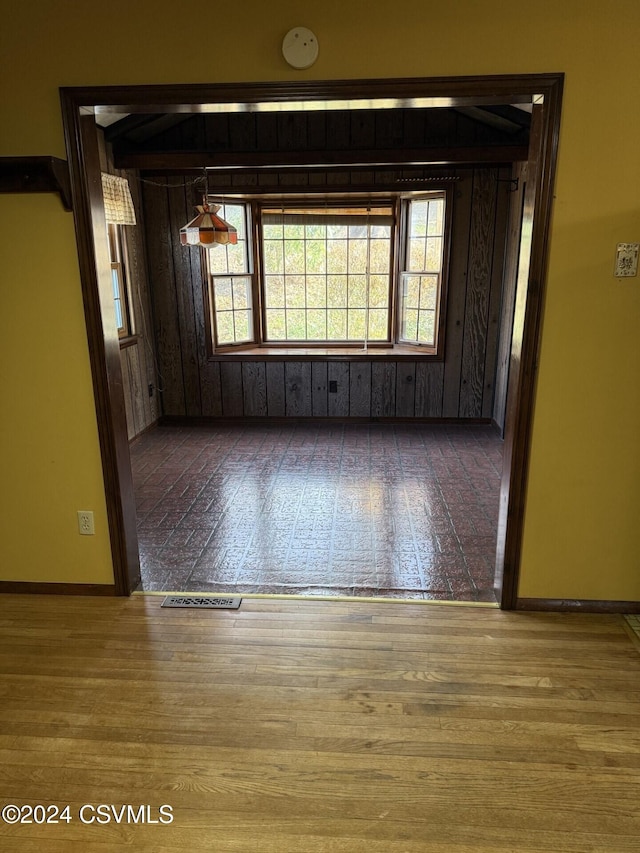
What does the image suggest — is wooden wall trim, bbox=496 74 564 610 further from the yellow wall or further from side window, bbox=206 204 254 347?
side window, bbox=206 204 254 347

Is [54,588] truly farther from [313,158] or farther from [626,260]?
[313,158]

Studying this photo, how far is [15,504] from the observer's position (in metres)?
2.77

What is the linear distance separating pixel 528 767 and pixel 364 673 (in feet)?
2.16

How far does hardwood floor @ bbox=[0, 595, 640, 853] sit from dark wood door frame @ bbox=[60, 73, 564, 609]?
0.43 m

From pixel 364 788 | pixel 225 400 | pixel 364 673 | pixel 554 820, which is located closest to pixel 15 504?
pixel 364 673

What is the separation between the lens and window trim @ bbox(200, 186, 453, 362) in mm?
5357

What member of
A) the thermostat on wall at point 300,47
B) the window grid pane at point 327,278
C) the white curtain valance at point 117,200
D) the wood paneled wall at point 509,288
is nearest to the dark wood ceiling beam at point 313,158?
the white curtain valance at point 117,200

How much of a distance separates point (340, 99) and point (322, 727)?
7.65 feet

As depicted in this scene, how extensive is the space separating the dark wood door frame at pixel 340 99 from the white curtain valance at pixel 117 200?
191cm

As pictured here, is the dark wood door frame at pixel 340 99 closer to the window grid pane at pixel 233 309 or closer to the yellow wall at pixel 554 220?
the yellow wall at pixel 554 220

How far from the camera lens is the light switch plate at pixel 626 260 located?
2.28 metres

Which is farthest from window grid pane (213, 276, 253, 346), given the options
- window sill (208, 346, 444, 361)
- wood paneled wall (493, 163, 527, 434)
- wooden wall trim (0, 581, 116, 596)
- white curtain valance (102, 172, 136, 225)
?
wooden wall trim (0, 581, 116, 596)

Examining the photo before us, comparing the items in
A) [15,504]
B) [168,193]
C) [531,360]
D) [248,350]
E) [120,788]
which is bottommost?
[120,788]

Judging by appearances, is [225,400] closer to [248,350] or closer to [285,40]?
[248,350]
